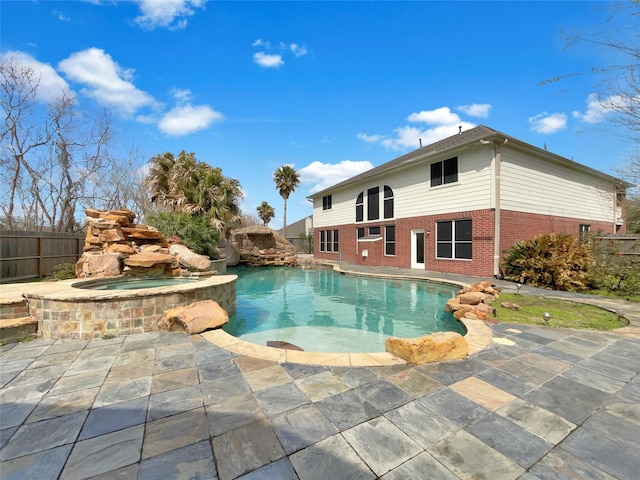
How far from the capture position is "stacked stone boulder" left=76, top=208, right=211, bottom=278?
7242 mm

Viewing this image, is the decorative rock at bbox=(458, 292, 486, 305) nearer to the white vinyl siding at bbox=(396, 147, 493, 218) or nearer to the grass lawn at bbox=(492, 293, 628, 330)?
the grass lawn at bbox=(492, 293, 628, 330)

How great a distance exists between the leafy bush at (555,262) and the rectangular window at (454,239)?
74.2 inches

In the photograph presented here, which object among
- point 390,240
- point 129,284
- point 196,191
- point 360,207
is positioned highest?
point 196,191

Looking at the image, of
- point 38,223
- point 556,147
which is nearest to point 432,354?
point 556,147

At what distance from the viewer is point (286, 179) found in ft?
88.1

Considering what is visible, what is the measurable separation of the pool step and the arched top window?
14168mm

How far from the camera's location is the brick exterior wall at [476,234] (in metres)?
10.5

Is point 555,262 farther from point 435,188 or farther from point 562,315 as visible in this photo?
point 435,188

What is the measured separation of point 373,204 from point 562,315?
1174 centimetres

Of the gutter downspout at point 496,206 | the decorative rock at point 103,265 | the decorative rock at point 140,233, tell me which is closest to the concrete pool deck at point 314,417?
the decorative rock at point 103,265

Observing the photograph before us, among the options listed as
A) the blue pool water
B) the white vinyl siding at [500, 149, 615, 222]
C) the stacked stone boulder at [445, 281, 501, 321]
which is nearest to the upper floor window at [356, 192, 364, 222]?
the blue pool water

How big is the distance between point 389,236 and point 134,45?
13.8 meters

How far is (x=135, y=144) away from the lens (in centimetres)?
1702

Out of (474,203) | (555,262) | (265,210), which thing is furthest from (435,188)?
(265,210)
